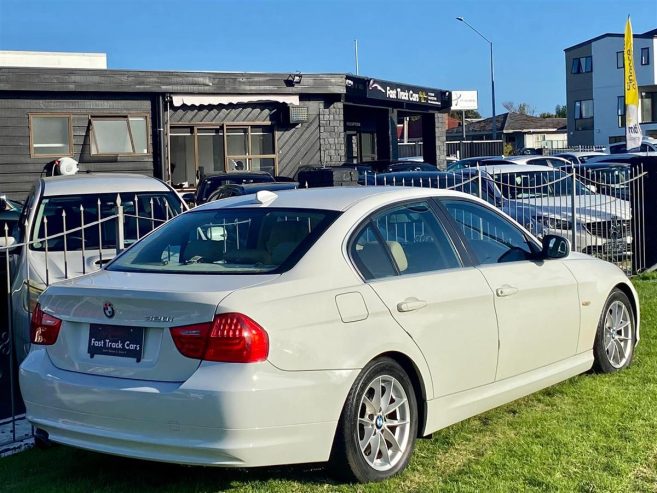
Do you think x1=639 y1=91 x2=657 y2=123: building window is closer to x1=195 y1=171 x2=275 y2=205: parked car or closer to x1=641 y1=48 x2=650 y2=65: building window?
x1=641 y1=48 x2=650 y2=65: building window

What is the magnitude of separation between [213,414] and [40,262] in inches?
158

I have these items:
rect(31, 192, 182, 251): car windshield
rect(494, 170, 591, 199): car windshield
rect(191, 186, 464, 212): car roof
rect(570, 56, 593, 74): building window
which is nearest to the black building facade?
rect(494, 170, 591, 199): car windshield

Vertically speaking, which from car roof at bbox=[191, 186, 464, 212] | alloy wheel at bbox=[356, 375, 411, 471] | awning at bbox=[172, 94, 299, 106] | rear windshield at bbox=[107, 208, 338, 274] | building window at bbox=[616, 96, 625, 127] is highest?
building window at bbox=[616, 96, 625, 127]

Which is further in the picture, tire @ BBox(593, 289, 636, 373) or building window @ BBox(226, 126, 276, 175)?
building window @ BBox(226, 126, 276, 175)

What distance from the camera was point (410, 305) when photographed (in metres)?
4.90

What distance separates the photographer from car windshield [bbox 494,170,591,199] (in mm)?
11906

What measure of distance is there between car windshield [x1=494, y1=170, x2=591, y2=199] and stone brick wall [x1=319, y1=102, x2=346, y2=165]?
1012cm

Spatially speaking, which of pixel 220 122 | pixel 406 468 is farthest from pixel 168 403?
pixel 220 122

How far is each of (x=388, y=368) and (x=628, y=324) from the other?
122 inches

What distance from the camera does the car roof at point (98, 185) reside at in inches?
360

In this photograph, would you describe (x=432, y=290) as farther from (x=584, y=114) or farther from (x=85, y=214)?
(x=584, y=114)

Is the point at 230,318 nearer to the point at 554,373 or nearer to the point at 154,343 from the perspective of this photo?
the point at 154,343

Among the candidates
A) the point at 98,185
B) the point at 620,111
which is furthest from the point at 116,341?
the point at 620,111

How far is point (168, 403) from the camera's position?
418 centimetres
